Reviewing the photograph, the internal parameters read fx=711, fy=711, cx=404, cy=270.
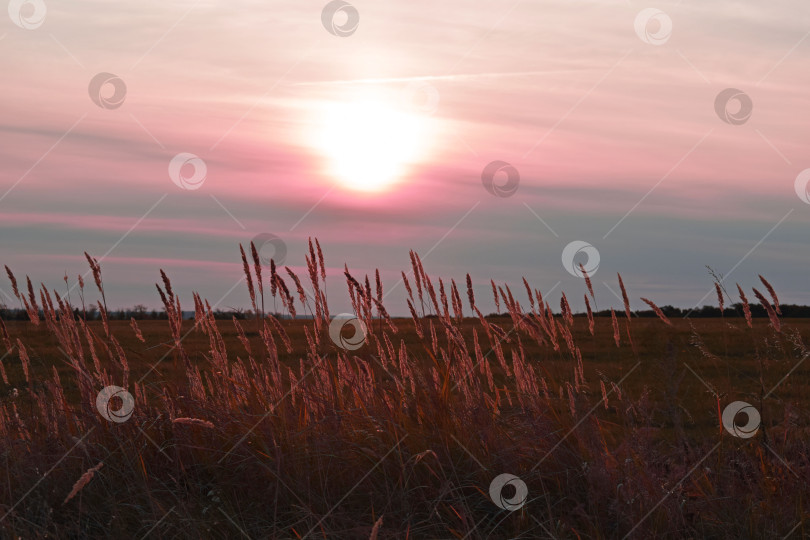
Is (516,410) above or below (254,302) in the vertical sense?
below

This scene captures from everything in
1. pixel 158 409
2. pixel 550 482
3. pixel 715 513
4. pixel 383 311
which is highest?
pixel 383 311

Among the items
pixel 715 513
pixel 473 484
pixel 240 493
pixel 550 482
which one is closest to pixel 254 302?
pixel 240 493

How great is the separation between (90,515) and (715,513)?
133 inches

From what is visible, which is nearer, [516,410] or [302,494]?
[302,494]

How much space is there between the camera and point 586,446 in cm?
394

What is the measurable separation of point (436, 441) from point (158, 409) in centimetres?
188

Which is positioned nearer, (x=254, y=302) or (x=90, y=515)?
(x=90, y=515)

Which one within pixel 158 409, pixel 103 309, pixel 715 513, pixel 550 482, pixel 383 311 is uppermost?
pixel 103 309

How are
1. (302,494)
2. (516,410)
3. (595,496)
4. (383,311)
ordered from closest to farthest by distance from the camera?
1. (595,496)
2. (302,494)
3. (383,311)
4. (516,410)

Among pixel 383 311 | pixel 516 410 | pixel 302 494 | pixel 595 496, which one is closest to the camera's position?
pixel 595 496

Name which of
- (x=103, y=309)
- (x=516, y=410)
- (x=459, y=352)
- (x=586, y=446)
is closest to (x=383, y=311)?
(x=459, y=352)

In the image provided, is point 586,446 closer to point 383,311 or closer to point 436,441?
point 436,441

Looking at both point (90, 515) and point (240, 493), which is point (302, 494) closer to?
point (240, 493)

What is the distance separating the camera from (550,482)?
12.9ft
